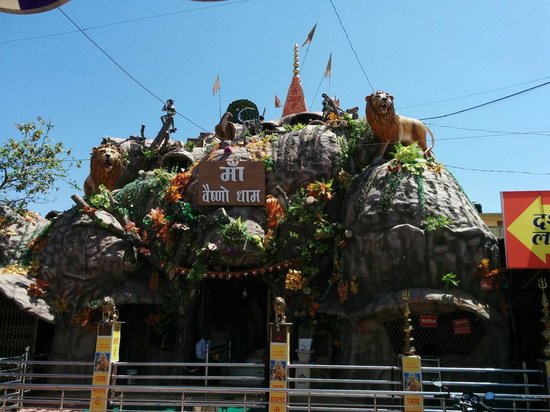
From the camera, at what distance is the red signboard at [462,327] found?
10500mm

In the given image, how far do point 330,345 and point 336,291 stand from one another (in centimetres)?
158

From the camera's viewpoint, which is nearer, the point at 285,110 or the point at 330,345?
the point at 330,345

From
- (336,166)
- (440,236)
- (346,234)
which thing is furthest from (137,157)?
(440,236)

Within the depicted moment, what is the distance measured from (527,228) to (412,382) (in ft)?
13.6

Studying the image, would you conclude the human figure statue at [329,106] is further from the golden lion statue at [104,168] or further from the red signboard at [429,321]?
the red signboard at [429,321]

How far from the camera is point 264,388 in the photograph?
8.23 m

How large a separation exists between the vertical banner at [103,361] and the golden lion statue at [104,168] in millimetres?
6969

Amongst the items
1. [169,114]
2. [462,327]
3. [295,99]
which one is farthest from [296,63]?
[462,327]

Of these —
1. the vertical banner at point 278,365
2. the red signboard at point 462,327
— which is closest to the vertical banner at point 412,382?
the vertical banner at point 278,365

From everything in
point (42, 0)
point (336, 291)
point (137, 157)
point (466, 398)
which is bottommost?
point (466, 398)

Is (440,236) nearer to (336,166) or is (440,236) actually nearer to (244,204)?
(336,166)

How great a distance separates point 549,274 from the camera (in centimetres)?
1011

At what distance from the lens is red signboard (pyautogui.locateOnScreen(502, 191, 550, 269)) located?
30.9ft

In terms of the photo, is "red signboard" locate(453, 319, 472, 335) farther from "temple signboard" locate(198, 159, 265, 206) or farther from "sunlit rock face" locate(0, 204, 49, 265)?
"sunlit rock face" locate(0, 204, 49, 265)
